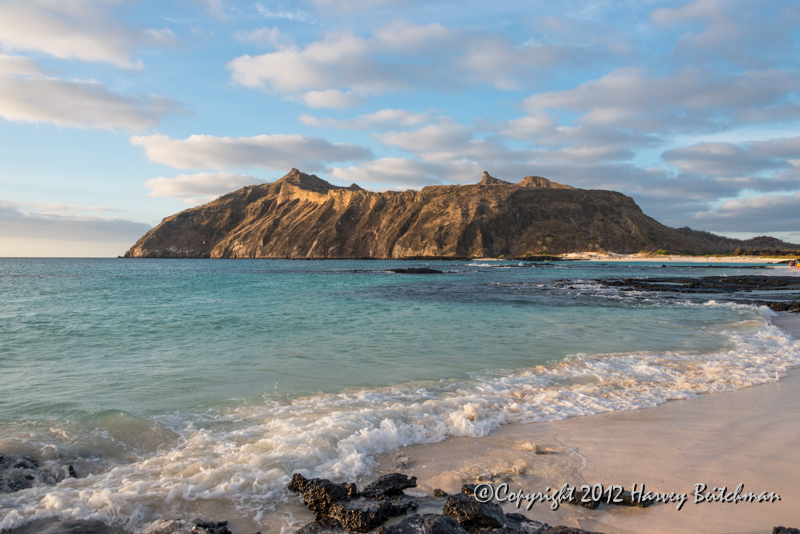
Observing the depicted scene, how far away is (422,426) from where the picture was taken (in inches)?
231

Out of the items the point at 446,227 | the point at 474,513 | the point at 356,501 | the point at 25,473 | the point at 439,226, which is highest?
the point at 439,226

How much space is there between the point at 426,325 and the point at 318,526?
12629 mm

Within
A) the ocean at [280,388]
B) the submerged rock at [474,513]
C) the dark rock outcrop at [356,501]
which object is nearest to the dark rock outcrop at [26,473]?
the ocean at [280,388]

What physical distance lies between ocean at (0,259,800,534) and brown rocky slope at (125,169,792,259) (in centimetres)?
10803

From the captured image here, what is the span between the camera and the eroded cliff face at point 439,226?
123m

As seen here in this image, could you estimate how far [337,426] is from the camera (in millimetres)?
5703

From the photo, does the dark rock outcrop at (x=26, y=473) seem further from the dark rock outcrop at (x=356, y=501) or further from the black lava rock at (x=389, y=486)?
the black lava rock at (x=389, y=486)

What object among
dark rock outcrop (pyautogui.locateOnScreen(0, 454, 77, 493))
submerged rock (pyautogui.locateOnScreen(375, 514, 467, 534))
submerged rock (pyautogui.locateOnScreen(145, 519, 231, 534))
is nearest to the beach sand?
submerged rock (pyautogui.locateOnScreen(375, 514, 467, 534))

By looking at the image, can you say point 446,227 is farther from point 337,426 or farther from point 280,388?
point 337,426
